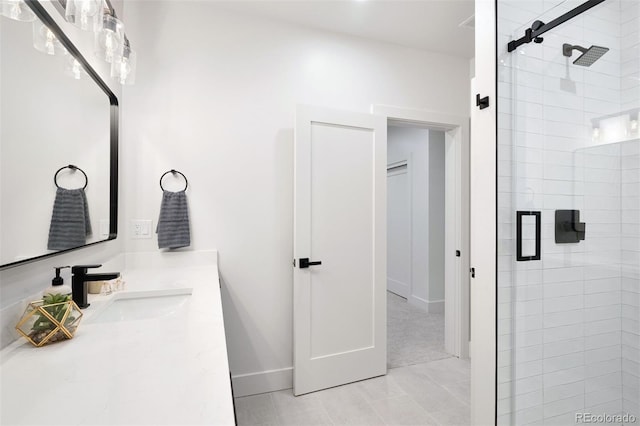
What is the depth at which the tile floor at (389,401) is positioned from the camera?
74.3 inches

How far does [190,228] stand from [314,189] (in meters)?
0.86

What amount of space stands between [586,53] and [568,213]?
26.6 inches

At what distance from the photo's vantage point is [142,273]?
71.8 inches

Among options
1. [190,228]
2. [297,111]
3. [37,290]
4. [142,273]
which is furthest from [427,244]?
[37,290]

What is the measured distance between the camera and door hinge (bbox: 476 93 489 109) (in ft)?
4.83

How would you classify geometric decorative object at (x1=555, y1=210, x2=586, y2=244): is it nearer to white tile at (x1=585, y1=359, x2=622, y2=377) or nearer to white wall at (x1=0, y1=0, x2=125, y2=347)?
white tile at (x1=585, y1=359, x2=622, y2=377)

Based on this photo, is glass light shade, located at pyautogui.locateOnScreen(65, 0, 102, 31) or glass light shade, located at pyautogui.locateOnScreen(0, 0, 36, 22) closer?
glass light shade, located at pyautogui.locateOnScreen(0, 0, 36, 22)

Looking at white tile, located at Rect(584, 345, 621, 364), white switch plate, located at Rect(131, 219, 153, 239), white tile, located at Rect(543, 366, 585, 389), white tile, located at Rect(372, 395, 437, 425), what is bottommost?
white tile, located at Rect(372, 395, 437, 425)

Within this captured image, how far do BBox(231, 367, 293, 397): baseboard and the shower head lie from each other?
7.77ft

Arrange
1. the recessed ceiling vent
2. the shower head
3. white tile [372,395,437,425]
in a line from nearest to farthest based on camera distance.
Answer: the shower head, white tile [372,395,437,425], the recessed ceiling vent

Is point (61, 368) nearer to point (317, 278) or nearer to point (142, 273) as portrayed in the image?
point (142, 273)

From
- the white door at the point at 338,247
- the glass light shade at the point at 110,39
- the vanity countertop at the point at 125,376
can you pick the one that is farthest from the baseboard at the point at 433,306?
the glass light shade at the point at 110,39

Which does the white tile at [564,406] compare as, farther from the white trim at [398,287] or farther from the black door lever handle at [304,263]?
the white trim at [398,287]

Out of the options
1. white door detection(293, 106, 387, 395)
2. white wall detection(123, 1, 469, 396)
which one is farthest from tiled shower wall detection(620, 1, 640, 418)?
white wall detection(123, 1, 469, 396)
